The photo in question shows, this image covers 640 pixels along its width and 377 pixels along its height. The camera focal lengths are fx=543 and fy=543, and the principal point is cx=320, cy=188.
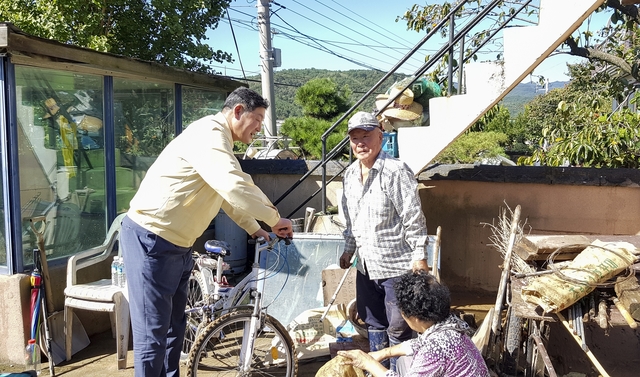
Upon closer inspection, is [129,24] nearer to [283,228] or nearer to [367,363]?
[283,228]

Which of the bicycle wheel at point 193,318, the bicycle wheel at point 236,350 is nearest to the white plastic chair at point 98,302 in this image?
the bicycle wheel at point 193,318

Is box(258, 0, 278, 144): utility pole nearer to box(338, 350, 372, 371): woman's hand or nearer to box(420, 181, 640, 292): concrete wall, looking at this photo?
box(420, 181, 640, 292): concrete wall

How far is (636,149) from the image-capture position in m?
5.93

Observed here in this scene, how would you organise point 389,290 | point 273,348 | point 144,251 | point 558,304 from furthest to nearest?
point 273,348 < point 389,290 < point 558,304 < point 144,251

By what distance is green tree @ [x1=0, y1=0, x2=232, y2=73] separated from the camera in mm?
8383

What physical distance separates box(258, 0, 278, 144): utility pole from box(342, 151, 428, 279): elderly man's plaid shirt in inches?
320

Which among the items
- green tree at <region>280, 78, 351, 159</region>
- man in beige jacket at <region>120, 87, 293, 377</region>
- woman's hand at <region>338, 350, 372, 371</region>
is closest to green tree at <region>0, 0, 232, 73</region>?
green tree at <region>280, 78, 351, 159</region>

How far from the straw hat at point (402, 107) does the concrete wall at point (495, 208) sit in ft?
3.18

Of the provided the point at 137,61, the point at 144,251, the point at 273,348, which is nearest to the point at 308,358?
the point at 273,348

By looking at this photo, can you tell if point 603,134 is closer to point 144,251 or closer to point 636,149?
point 636,149

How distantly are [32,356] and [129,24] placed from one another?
6283 mm

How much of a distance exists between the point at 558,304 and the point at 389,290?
99 centimetres

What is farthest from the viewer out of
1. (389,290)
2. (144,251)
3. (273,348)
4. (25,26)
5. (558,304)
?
(25,26)

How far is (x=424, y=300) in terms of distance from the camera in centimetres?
255
